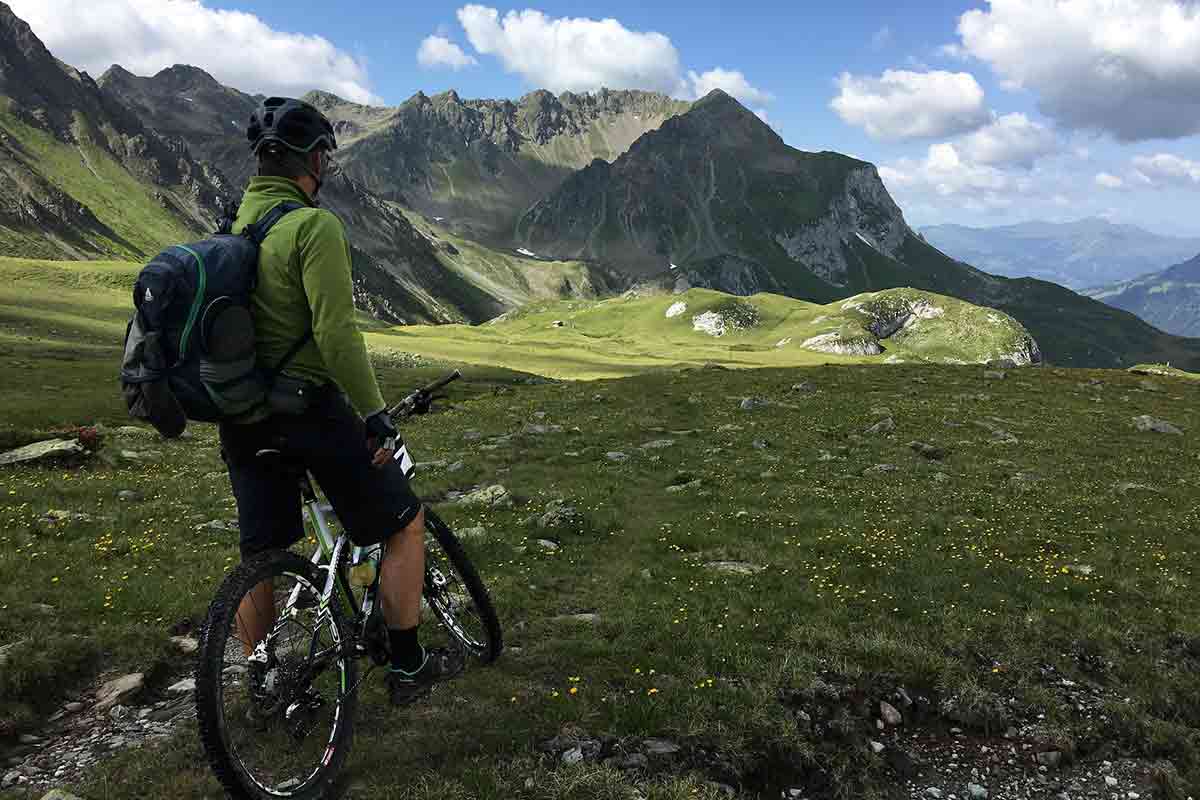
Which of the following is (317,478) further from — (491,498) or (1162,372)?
(1162,372)

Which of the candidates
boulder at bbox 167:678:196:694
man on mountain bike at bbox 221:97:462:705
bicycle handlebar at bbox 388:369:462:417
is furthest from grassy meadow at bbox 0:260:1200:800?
bicycle handlebar at bbox 388:369:462:417

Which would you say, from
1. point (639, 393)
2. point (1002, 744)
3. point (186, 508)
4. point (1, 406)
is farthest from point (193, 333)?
point (1, 406)

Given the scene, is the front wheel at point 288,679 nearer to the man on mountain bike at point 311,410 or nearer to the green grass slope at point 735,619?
the man on mountain bike at point 311,410

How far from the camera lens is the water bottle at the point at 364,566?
21.7 ft

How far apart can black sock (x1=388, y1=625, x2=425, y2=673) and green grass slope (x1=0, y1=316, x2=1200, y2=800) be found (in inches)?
24.9

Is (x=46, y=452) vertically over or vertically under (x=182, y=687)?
over

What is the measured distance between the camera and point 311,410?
6.07m

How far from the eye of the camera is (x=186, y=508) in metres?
16.7

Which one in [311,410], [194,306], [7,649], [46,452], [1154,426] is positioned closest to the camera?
[194,306]

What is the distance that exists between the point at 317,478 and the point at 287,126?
10.8 ft

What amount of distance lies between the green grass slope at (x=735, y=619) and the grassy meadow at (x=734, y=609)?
5 cm

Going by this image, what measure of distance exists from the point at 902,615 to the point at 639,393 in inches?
1288

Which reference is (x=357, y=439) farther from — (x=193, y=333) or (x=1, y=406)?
(x=1, y=406)

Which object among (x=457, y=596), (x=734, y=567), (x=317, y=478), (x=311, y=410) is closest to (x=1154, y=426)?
(x=734, y=567)
